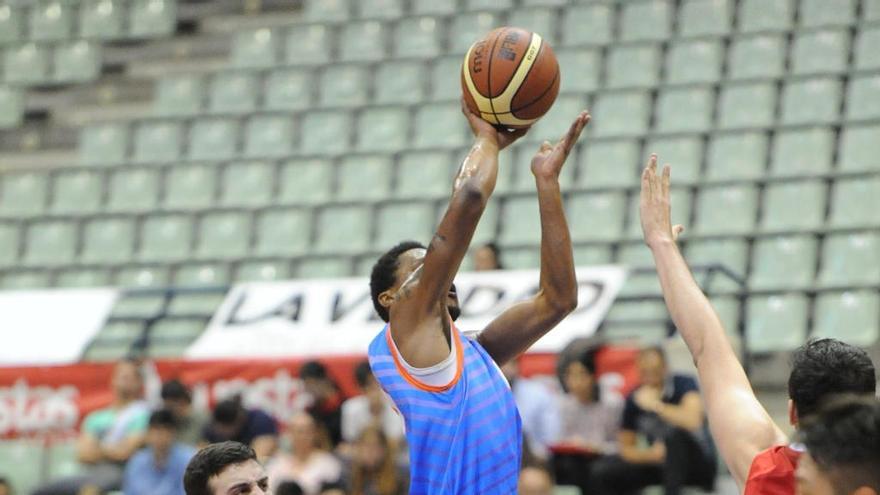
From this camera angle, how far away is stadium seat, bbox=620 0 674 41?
A: 14.0 m

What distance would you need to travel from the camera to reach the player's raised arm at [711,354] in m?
3.74

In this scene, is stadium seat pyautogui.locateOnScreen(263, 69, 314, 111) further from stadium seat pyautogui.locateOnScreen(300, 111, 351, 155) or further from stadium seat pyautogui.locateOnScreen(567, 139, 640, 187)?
stadium seat pyautogui.locateOnScreen(567, 139, 640, 187)

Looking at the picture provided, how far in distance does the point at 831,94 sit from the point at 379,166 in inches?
157

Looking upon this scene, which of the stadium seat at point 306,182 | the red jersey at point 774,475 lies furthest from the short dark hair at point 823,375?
the stadium seat at point 306,182

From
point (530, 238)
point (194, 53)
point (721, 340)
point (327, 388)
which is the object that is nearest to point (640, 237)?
point (530, 238)

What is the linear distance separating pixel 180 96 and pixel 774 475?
13007mm

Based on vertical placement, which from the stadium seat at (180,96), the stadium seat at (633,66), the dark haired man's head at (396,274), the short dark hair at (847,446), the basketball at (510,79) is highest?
the basketball at (510,79)

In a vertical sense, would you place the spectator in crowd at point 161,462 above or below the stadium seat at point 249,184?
below

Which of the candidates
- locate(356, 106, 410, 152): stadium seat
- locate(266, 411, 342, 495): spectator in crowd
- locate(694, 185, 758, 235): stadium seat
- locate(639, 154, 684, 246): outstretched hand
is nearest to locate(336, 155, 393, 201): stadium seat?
locate(356, 106, 410, 152): stadium seat

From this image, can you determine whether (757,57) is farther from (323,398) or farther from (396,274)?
(396,274)

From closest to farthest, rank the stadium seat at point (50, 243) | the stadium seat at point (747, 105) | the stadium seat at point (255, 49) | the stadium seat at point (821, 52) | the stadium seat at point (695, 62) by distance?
1. the stadium seat at point (747, 105)
2. the stadium seat at point (821, 52)
3. the stadium seat at point (695, 62)
4. the stadium seat at point (50, 243)
5. the stadium seat at point (255, 49)

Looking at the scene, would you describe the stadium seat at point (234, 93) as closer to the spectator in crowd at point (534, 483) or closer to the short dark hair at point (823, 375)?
the spectator in crowd at point (534, 483)

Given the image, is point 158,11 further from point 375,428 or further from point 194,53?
point 375,428

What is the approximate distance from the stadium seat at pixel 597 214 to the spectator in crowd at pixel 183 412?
3587 millimetres
